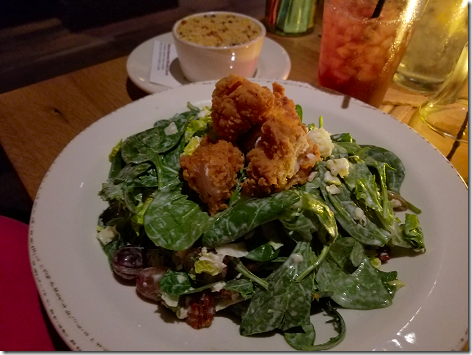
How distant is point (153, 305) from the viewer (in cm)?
118

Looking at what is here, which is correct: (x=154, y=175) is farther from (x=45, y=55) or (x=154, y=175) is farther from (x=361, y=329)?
(x=45, y=55)

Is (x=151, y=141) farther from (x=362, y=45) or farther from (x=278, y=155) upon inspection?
(x=362, y=45)

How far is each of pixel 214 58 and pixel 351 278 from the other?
54.1 inches

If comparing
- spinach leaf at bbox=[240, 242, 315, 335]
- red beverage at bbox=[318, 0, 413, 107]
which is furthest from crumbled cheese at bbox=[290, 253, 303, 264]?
red beverage at bbox=[318, 0, 413, 107]

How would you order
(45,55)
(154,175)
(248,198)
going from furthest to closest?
(45,55), (154,175), (248,198)

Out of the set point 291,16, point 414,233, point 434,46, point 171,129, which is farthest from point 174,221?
point 291,16

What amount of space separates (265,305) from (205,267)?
22 centimetres

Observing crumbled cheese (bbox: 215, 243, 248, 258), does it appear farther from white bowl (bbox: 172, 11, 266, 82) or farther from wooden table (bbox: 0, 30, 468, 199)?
white bowl (bbox: 172, 11, 266, 82)

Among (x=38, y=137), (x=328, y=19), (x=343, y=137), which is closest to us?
(x=343, y=137)

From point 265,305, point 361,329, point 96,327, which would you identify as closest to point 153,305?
point 96,327

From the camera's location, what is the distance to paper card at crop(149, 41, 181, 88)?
2.19 m

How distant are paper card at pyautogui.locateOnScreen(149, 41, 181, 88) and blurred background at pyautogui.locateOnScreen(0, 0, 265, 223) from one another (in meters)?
1.26

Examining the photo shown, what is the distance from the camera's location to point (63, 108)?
79.0 inches

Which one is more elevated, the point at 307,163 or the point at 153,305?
the point at 307,163
